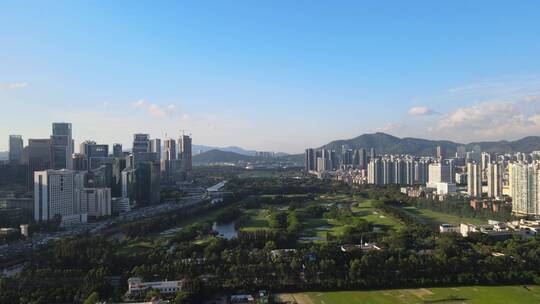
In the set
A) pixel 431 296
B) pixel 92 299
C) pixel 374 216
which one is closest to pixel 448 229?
pixel 374 216

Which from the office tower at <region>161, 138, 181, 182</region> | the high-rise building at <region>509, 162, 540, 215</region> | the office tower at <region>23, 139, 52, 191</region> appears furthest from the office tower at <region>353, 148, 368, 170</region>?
the office tower at <region>23, 139, 52, 191</region>

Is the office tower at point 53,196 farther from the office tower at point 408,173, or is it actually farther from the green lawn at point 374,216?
the office tower at point 408,173

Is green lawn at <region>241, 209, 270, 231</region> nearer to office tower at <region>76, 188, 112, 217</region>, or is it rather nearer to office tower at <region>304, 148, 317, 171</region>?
office tower at <region>76, 188, 112, 217</region>

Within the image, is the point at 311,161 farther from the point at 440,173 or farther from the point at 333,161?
the point at 440,173

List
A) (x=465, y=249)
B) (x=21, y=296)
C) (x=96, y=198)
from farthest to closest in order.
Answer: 1. (x=96, y=198)
2. (x=465, y=249)
3. (x=21, y=296)

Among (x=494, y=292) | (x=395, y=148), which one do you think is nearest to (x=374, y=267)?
(x=494, y=292)

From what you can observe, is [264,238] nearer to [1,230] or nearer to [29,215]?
[1,230]

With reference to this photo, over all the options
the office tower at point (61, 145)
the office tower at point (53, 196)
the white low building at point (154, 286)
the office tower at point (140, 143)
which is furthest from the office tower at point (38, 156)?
the white low building at point (154, 286)
